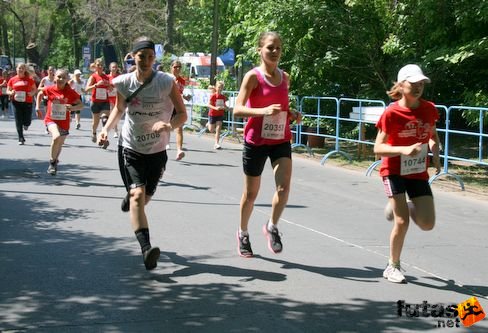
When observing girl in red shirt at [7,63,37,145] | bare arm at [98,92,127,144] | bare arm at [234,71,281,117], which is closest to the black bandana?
bare arm at [98,92,127,144]

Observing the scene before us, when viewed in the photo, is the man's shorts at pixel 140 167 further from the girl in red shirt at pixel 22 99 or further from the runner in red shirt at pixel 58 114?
the girl in red shirt at pixel 22 99

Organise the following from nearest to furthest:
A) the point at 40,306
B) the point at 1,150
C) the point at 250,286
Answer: the point at 40,306 → the point at 250,286 → the point at 1,150

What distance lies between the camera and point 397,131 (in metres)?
5.98

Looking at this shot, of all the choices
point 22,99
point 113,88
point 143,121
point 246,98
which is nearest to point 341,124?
point 113,88

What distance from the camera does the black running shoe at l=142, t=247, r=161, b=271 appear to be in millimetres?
6242

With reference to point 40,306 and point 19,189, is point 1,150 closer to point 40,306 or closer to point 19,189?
point 19,189

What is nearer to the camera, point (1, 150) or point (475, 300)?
point (475, 300)

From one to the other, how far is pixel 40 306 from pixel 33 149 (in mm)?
12041

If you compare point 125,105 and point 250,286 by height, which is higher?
point 125,105

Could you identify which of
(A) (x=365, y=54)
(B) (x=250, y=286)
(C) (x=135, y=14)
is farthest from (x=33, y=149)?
(C) (x=135, y=14)

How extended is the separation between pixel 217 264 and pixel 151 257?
668 millimetres

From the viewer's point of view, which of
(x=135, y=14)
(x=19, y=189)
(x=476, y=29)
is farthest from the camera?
(x=135, y=14)

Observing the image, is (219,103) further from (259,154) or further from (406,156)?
(406,156)

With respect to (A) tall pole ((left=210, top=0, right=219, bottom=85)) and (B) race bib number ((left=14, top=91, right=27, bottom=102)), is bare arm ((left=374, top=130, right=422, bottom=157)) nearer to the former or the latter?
(B) race bib number ((left=14, top=91, right=27, bottom=102))
